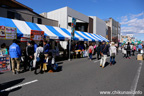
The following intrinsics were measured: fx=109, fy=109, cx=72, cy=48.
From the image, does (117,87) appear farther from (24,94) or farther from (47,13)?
(47,13)

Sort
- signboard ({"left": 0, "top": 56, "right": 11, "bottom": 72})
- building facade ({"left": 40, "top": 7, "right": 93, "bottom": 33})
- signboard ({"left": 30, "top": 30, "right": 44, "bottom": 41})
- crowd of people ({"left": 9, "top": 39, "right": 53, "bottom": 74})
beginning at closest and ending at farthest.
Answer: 1. crowd of people ({"left": 9, "top": 39, "right": 53, "bottom": 74})
2. signboard ({"left": 0, "top": 56, "right": 11, "bottom": 72})
3. signboard ({"left": 30, "top": 30, "right": 44, "bottom": 41})
4. building facade ({"left": 40, "top": 7, "right": 93, "bottom": 33})

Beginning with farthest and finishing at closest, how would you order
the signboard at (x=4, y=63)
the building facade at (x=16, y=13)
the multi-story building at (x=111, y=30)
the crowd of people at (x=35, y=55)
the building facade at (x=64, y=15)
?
the multi-story building at (x=111, y=30)
the building facade at (x=64, y=15)
the building facade at (x=16, y=13)
the signboard at (x=4, y=63)
the crowd of people at (x=35, y=55)

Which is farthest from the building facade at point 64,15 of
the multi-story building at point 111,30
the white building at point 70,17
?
the multi-story building at point 111,30

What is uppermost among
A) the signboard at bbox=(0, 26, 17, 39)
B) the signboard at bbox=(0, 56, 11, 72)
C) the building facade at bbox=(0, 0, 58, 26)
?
the building facade at bbox=(0, 0, 58, 26)

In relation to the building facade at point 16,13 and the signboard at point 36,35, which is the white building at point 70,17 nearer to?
the building facade at point 16,13

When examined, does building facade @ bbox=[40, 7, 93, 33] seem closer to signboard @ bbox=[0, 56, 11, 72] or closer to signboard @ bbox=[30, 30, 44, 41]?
signboard @ bbox=[30, 30, 44, 41]

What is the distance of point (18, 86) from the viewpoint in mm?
3941

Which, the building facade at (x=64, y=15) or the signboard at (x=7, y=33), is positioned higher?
the building facade at (x=64, y=15)

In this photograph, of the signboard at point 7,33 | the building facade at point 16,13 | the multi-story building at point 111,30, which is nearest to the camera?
the signboard at point 7,33

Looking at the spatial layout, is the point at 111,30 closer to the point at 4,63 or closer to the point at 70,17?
the point at 70,17

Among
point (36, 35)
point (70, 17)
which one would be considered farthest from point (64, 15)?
point (36, 35)

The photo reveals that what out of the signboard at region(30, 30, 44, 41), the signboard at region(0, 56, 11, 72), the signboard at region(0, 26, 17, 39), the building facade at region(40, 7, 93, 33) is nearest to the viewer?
the signboard at region(0, 56, 11, 72)

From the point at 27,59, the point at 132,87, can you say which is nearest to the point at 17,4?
the point at 27,59

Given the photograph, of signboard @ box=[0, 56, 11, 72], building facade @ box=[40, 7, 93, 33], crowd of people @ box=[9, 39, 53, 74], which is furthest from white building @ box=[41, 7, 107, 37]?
signboard @ box=[0, 56, 11, 72]
